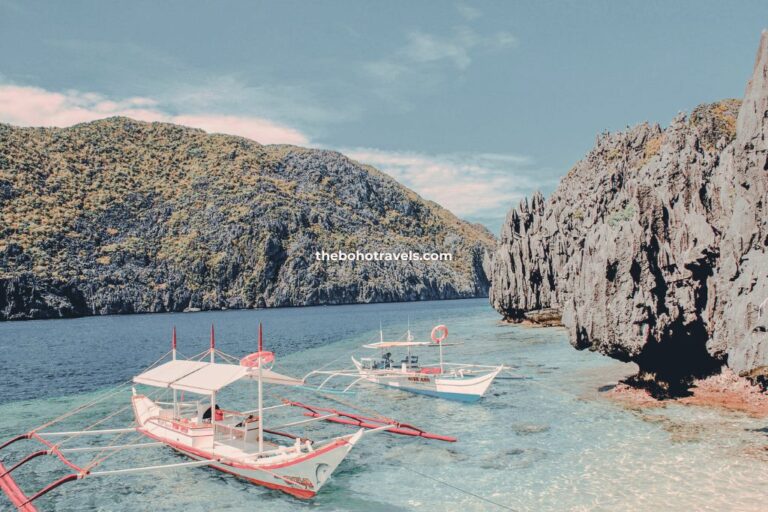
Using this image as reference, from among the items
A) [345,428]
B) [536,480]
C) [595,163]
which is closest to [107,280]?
[595,163]

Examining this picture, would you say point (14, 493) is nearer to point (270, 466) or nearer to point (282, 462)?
point (270, 466)

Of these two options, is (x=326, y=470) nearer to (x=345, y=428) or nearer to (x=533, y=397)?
(x=345, y=428)

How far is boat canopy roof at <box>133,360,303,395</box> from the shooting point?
23445mm

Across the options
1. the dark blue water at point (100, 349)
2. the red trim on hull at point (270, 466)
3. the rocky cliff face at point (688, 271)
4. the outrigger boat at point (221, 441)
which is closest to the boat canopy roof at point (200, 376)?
the outrigger boat at point (221, 441)

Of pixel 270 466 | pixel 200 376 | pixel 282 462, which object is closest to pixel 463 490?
pixel 282 462

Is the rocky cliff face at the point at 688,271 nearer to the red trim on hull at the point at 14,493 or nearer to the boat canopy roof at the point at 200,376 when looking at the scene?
the boat canopy roof at the point at 200,376

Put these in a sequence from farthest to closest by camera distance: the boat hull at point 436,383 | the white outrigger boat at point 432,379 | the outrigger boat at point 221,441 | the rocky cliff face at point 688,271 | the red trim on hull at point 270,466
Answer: the white outrigger boat at point 432,379, the boat hull at point 436,383, the rocky cliff face at point 688,271, the outrigger boat at point 221,441, the red trim on hull at point 270,466

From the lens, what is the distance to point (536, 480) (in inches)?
838

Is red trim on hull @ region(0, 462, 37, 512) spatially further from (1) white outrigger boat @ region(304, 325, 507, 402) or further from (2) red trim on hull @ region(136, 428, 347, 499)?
(1) white outrigger boat @ region(304, 325, 507, 402)

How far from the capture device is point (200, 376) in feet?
81.3

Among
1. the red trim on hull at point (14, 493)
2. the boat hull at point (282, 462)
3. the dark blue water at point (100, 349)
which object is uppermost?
the boat hull at point (282, 462)

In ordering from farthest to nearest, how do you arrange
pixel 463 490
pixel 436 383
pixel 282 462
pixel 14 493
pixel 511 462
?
pixel 436 383 → pixel 511 462 → pixel 14 493 → pixel 282 462 → pixel 463 490

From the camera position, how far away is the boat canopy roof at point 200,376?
2345 centimetres

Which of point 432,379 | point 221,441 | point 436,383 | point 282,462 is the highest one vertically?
point 282,462
